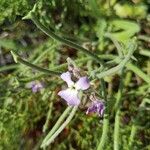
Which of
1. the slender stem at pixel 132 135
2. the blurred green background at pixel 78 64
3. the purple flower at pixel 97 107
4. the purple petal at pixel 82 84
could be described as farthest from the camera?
the blurred green background at pixel 78 64

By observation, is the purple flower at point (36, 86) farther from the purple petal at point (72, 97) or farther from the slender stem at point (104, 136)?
the purple petal at point (72, 97)

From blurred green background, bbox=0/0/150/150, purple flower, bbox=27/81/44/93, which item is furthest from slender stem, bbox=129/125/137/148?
purple flower, bbox=27/81/44/93

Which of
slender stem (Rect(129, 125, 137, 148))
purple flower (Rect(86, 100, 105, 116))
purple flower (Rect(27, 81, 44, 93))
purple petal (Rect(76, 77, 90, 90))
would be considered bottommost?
slender stem (Rect(129, 125, 137, 148))

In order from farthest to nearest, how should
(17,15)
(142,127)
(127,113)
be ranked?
1. (127,113)
2. (142,127)
3. (17,15)

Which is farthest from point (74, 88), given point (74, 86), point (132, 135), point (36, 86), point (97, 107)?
point (36, 86)

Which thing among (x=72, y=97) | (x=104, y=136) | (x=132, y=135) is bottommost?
(x=132, y=135)

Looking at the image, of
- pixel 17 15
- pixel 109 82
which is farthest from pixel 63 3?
pixel 109 82

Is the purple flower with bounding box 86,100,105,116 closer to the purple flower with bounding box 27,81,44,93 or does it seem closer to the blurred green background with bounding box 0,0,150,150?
the blurred green background with bounding box 0,0,150,150

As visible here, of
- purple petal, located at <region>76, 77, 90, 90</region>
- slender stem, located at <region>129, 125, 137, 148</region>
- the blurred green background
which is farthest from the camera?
the blurred green background

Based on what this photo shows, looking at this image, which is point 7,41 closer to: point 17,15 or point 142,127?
point 17,15

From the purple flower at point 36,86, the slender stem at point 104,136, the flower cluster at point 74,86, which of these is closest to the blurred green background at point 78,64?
the purple flower at point 36,86

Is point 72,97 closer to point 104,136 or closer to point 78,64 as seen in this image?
point 104,136
